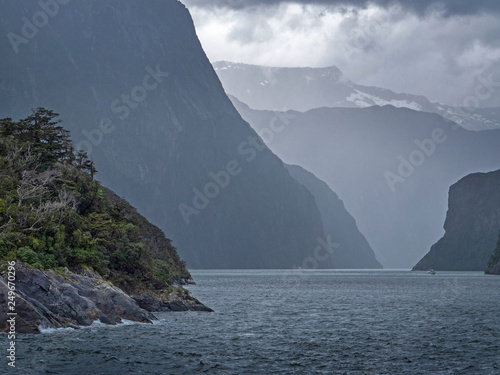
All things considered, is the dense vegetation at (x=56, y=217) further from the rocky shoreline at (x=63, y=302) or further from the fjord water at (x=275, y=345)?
the fjord water at (x=275, y=345)

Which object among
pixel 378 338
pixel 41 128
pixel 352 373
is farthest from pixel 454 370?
pixel 41 128

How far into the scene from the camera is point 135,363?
3750 cm

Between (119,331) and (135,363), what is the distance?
1358 cm

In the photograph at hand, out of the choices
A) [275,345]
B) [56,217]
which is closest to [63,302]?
[56,217]

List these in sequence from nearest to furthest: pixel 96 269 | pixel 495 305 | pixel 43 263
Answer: pixel 43 263 → pixel 96 269 → pixel 495 305

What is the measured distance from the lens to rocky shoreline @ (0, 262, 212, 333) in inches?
1803

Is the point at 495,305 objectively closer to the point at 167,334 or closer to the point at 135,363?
the point at 167,334

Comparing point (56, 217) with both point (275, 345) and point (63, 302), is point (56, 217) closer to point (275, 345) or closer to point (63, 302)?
point (63, 302)

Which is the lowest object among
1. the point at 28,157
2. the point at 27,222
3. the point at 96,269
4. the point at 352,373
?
the point at 352,373

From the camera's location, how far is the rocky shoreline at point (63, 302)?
45.8 metres

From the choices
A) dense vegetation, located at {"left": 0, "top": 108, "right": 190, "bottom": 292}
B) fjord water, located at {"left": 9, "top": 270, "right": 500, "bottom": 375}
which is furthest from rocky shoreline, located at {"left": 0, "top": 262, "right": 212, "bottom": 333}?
dense vegetation, located at {"left": 0, "top": 108, "right": 190, "bottom": 292}

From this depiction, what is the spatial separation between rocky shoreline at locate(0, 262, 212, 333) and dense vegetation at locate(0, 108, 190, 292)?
7.74 ft

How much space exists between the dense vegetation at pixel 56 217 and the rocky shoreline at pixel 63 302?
2.36 meters

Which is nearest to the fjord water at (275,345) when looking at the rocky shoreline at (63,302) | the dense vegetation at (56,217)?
the rocky shoreline at (63,302)
